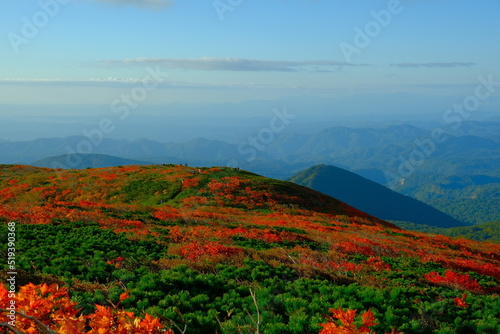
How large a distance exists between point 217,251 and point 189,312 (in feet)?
24.5

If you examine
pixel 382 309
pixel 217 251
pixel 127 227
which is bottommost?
pixel 127 227

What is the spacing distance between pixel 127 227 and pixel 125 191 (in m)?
27.5

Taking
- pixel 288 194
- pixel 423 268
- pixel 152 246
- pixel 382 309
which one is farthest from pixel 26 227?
pixel 288 194

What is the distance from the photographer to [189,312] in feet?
35.5

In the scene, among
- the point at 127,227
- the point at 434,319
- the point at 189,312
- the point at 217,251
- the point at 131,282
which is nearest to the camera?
the point at 189,312

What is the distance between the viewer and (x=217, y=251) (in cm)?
1828

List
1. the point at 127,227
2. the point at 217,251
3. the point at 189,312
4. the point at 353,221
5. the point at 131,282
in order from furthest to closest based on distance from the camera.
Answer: the point at 353,221 → the point at 127,227 → the point at 217,251 → the point at 131,282 → the point at 189,312

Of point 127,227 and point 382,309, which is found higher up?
point 382,309

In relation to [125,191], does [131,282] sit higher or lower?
higher

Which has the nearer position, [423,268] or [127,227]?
[423,268]

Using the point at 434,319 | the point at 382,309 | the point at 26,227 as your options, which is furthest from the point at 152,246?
the point at 434,319

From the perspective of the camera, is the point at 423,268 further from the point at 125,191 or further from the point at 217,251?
the point at 125,191

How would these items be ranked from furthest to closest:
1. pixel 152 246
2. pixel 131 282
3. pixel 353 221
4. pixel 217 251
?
pixel 353 221 < pixel 152 246 < pixel 217 251 < pixel 131 282

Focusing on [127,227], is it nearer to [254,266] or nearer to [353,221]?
[254,266]
